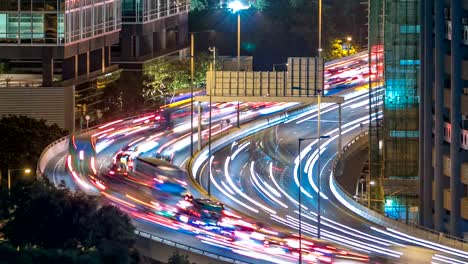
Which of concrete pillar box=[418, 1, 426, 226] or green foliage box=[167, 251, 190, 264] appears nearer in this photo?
green foliage box=[167, 251, 190, 264]

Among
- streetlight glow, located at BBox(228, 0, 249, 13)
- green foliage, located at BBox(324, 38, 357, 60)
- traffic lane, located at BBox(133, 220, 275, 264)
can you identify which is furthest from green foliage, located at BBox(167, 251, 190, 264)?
streetlight glow, located at BBox(228, 0, 249, 13)

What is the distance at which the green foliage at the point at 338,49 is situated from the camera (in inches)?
5979

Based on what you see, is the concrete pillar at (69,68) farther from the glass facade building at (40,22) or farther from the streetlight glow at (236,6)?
the streetlight glow at (236,6)

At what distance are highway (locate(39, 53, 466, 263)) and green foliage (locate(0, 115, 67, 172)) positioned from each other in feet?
5.55

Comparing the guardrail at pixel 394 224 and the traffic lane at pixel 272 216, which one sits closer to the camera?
the guardrail at pixel 394 224

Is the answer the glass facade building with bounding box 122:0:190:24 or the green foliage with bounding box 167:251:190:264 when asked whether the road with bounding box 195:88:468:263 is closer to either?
the green foliage with bounding box 167:251:190:264

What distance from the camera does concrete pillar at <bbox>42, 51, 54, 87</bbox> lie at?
108 m

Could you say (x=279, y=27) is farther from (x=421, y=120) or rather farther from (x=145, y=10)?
(x=421, y=120)

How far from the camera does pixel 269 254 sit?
7144 cm

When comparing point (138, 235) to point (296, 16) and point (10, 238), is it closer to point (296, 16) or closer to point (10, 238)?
point (10, 238)

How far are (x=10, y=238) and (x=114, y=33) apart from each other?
49466 millimetres

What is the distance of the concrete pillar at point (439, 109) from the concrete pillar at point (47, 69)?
2728 cm

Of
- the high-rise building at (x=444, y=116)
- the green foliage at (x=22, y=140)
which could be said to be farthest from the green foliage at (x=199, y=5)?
the high-rise building at (x=444, y=116)

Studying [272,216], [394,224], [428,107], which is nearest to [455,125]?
[428,107]
